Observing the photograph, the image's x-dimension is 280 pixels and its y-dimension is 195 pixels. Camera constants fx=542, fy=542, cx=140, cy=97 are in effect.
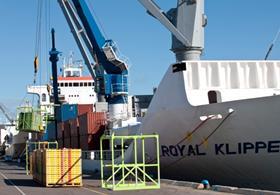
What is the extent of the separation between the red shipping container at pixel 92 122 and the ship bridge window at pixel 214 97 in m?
17.7

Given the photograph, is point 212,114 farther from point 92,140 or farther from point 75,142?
point 75,142

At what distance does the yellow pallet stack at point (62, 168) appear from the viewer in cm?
2144

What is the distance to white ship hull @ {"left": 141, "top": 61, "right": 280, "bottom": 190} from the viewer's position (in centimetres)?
1638

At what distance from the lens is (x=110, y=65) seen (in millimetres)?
42438

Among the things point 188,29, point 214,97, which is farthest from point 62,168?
point 188,29

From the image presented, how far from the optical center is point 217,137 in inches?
719

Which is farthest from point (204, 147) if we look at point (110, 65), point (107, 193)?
point (110, 65)

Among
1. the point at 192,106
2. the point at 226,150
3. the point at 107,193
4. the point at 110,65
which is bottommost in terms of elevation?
the point at 107,193

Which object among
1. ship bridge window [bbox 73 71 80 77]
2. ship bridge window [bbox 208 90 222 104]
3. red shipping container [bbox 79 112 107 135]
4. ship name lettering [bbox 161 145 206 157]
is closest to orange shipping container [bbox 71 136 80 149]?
red shipping container [bbox 79 112 107 135]

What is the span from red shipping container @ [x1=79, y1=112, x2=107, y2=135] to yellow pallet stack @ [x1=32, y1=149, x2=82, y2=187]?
14.3 m

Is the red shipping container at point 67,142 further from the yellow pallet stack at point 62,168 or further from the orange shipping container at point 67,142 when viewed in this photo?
the yellow pallet stack at point 62,168

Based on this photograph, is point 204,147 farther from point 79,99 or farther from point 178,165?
point 79,99

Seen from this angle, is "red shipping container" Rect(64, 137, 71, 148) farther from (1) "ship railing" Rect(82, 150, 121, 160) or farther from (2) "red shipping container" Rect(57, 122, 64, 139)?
(1) "ship railing" Rect(82, 150, 121, 160)

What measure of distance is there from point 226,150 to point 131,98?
95.3 feet
